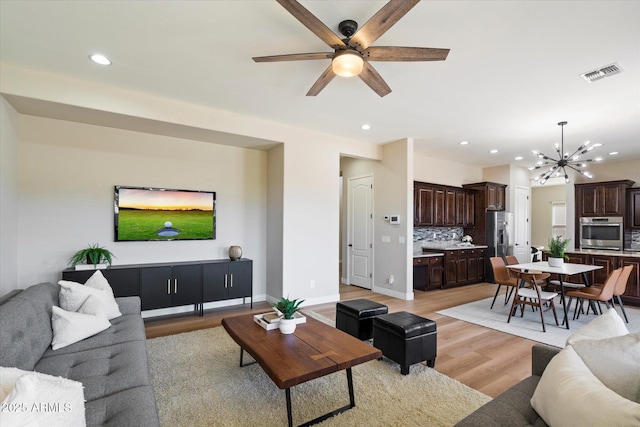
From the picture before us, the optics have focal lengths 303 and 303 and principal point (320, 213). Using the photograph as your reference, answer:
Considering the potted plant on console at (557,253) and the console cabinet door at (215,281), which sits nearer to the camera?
the console cabinet door at (215,281)

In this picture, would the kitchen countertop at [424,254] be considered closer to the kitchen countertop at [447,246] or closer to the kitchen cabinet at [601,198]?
the kitchen countertop at [447,246]

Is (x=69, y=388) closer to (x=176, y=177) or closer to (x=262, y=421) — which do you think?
(x=262, y=421)

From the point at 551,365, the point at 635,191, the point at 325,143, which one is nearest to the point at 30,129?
the point at 325,143

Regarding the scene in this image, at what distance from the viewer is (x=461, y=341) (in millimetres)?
3570

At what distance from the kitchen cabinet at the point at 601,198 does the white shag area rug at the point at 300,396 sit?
22.6 ft

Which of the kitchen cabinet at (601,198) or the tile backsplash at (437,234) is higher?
the kitchen cabinet at (601,198)

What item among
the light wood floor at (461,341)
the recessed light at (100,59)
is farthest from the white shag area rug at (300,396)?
the recessed light at (100,59)

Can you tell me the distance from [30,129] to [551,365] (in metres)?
5.47

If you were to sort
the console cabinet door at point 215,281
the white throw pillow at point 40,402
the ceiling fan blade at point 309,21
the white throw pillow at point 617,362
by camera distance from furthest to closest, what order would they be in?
the console cabinet door at point 215,281 < the ceiling fan blade at point 309,21 < the white throw pillow at point 617,362 < the white throw pillow at point 40,402

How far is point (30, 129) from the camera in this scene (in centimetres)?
374

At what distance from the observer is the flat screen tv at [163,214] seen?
424 centimetres

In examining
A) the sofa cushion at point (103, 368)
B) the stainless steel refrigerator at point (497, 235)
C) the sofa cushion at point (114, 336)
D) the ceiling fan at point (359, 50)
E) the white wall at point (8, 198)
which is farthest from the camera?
the stainless steel refrigerator at point (497, 235)

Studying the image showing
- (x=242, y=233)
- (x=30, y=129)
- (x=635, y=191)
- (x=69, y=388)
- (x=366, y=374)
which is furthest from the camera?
(x=635, y=191)

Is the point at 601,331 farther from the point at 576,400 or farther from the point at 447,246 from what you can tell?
the point at 447,246
